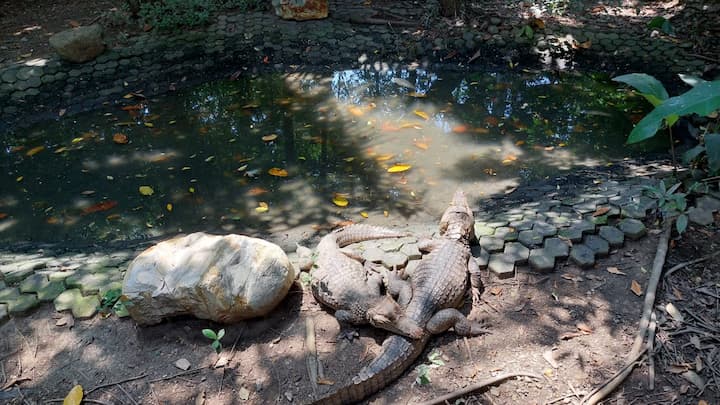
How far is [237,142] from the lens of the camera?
720cm

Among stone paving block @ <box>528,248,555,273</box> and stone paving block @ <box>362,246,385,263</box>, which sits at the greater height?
stone paving block @ <box>528,248,555,273</box>

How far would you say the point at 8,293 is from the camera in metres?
4.43

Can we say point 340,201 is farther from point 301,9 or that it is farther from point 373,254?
point 301,9

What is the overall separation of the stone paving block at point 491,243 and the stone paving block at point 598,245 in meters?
0.72

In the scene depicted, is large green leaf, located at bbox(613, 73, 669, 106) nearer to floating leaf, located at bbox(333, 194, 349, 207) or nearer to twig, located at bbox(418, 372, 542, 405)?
twig, located at bbox(418, 372, 542, 405)

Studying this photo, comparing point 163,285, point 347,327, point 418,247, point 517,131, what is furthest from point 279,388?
point 517,131

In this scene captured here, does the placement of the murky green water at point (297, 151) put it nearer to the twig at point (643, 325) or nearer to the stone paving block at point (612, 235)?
the stone paving block at point (612, 235)

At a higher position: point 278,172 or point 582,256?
point 582,256

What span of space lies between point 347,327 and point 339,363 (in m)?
0.34

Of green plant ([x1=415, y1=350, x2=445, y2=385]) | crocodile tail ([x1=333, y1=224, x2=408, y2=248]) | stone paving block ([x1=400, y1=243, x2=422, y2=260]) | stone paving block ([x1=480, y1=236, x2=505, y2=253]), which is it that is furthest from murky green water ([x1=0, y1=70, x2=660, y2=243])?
green plant ([x1=415, y1=350, x2=445, y2=385])

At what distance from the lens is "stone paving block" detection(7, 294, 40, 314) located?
4.27 m

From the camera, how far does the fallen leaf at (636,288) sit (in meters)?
4.00

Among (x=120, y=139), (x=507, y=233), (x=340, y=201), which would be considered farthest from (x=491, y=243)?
(x=120, y=139)

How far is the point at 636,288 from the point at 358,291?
86.1 inches
